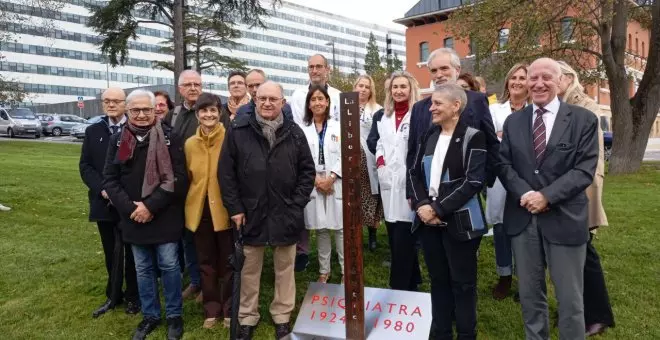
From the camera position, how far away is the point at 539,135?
320 centimetres

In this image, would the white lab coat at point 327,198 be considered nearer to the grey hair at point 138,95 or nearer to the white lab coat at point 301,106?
the white lab coat at point 301,106

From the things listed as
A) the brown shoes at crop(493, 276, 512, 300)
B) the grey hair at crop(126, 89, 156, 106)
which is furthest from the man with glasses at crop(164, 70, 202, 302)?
the brown shoes at crop(493, 276, 512, 300)

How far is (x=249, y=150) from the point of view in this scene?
3.82 m

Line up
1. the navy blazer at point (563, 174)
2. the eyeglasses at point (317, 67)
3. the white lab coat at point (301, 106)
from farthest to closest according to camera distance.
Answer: the eyeglasses at point (317, 67)
the white lab coat at point (301, 106)
the navy blazer at point (563, 174)

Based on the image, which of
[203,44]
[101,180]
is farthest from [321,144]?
[203,44]

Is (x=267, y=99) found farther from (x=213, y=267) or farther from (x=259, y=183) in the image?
(x=213, y=267)

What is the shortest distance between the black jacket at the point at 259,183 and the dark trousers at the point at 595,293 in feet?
7.48

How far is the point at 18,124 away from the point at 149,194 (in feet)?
97.6

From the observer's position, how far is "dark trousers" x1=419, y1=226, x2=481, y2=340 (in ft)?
11.0

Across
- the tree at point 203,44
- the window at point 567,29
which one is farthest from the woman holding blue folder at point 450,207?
the tree at point 203,44

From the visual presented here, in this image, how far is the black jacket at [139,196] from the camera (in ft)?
12.6

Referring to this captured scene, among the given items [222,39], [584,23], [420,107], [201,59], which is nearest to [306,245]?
[420,107]

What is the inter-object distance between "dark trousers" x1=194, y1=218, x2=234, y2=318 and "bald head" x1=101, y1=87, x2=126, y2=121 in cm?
129

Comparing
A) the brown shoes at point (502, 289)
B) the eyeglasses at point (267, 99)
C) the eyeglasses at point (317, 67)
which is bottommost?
the brown shoes at point (502, 289)
